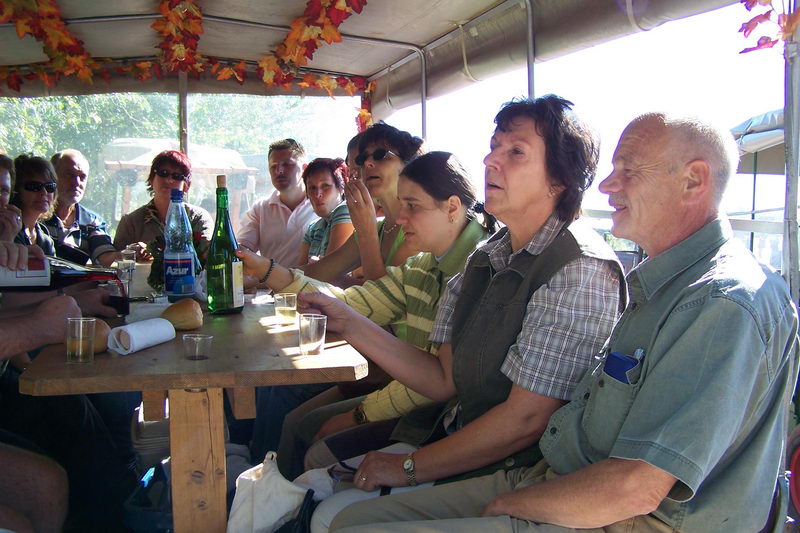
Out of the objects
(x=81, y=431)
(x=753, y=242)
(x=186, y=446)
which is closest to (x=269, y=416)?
(x=81, y=431)

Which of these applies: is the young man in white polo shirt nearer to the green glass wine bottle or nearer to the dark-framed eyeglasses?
the dark-framed eyeglasses

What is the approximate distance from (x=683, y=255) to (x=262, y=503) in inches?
47.2

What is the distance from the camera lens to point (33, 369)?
154 centimetres

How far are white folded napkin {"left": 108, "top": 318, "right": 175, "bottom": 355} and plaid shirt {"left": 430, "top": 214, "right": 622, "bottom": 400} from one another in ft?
3.25

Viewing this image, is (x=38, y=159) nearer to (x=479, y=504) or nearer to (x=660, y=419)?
(x=479, y=504)

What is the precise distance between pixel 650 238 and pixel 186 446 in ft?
4.19

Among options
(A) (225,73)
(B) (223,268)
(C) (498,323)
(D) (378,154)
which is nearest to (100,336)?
(B) (223,268)

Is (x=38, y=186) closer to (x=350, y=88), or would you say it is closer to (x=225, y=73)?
(x=225, y=73)

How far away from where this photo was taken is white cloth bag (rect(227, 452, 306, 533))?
1645mm

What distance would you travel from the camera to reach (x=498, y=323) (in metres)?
1.72

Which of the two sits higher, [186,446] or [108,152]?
[108,152]

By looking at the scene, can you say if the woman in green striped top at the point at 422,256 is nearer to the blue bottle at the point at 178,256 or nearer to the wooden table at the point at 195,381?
the blue bottle at the point at 178,256

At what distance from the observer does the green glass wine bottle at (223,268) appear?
2.37 m

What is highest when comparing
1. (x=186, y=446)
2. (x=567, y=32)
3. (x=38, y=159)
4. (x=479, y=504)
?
(x=567, y=32)
